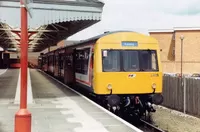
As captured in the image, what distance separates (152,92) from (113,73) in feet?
5.45

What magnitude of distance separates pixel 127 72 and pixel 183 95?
5187mm

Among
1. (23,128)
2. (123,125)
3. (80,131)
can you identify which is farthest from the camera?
(123,125)

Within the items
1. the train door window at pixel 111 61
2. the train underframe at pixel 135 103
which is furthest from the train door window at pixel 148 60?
the train underframe at pixel 135 103

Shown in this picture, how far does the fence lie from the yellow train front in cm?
324

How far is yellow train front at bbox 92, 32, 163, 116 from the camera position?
13.9m

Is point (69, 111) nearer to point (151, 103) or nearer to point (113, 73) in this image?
point (113, 73)

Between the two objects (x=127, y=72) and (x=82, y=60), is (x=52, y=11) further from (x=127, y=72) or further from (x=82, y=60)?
(x=127, y=72)

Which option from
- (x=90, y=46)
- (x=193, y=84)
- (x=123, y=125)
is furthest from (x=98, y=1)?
(x=123, y=125)

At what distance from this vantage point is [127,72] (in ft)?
46.3

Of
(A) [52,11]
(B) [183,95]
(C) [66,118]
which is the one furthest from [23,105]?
(B) [183,95]

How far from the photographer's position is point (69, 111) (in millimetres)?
12680

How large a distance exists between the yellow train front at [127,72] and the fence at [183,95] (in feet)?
10.6

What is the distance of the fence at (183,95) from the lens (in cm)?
1700

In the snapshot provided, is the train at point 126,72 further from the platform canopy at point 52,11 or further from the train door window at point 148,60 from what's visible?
the platform canopy at point 52,11
